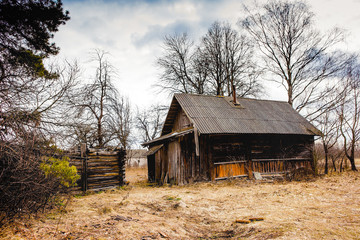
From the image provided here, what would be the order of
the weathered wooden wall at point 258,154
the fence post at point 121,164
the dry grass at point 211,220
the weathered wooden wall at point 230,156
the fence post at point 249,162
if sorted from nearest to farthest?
the dry grass at point 211,220
the fence post at point 121,164
the weathered wooden wall at point 230,156
the weathered wooden wall at point 258,154
the fence post at point 249,162

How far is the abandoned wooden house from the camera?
1273 cm

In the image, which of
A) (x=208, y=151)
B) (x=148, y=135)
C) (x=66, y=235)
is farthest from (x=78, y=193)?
(x=148, y=135)

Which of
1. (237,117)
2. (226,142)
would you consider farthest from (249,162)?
(237,117)

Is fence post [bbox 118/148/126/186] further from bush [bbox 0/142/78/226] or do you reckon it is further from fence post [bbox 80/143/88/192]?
bush [bbox 0/142/78/226]

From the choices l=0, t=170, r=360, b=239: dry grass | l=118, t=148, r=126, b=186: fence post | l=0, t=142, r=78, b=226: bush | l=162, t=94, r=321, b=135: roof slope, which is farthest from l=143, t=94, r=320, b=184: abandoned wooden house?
l=0, t=142, r=78, b=226: bush

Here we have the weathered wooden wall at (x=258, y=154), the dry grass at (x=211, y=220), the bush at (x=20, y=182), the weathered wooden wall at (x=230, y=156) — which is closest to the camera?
the bush at (x=20, y=182)

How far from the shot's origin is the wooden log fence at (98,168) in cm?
990

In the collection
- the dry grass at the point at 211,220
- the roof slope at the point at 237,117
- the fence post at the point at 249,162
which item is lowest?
the dry grass at the point at 211,220

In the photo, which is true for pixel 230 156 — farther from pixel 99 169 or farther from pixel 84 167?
pixel 84 167

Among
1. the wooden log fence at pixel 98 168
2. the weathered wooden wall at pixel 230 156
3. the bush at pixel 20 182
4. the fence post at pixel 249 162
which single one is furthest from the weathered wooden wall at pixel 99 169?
the fence post at pixel 249 162

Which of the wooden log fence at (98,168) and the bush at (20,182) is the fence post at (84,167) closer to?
the wooden log fence at (98,168)

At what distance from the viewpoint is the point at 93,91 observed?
57.5 ft

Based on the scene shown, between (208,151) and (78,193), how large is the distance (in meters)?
6.87

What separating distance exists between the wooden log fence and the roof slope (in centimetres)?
456
